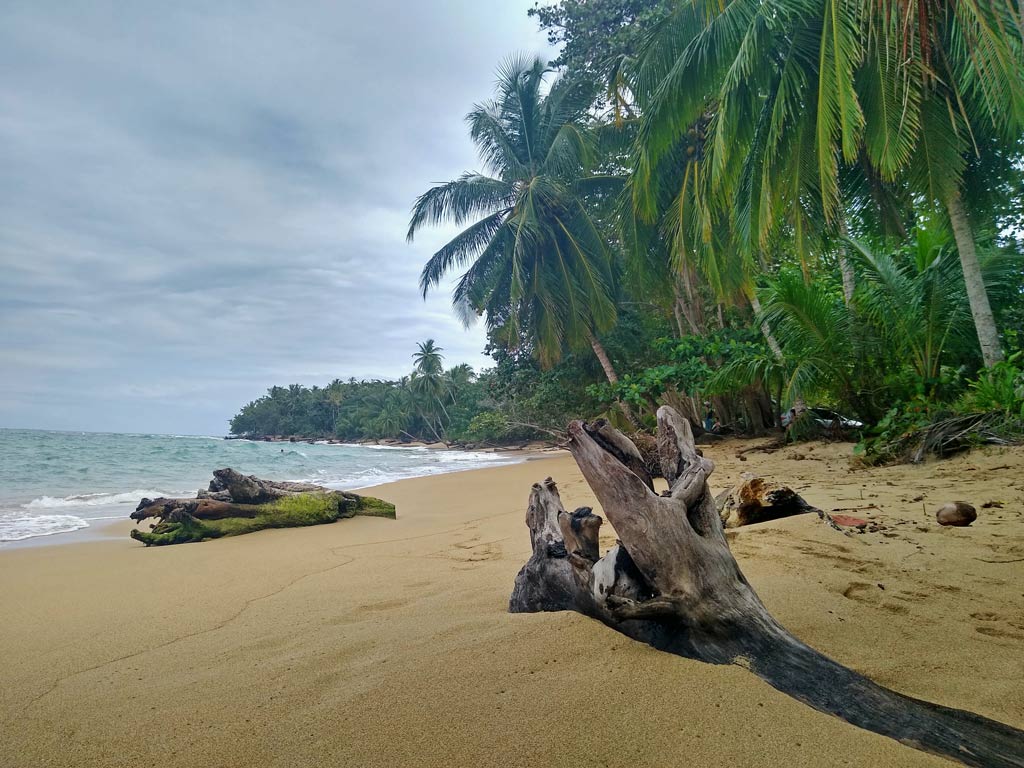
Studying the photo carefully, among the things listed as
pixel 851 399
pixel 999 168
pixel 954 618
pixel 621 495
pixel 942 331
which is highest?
pixel 999 168

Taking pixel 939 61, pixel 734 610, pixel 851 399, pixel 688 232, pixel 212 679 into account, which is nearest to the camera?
pixel 734 610

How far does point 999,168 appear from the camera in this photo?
6453mm

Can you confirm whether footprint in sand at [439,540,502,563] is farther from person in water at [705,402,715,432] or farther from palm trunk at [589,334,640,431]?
palm trunk at [589,334,640,431]

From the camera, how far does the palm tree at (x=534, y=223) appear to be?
53.4 feet

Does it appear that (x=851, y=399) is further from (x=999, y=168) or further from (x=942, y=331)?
(x=999, y=168)

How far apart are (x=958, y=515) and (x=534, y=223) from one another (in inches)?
551

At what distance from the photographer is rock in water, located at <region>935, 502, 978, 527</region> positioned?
3.29 metres

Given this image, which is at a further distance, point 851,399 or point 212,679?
point 851,399

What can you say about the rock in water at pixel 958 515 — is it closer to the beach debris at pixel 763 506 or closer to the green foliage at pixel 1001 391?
the beach debris at pixel 763 506

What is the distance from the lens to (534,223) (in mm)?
15898

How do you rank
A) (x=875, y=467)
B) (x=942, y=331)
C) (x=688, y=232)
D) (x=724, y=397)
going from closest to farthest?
(x=875, y=467), (x=942, y=331), (x=688, y=232), (x=724, y=397)

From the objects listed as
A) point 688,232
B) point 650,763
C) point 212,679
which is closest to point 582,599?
point 650,763

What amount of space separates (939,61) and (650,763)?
759 cm

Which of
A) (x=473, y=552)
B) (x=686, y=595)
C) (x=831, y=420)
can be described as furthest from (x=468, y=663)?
(x=831, y=420)
